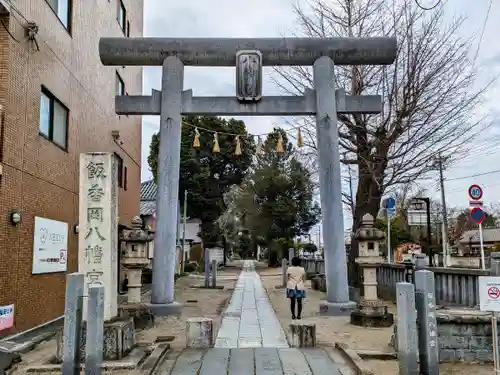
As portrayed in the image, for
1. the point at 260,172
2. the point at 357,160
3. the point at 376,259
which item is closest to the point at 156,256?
the point at 376,259

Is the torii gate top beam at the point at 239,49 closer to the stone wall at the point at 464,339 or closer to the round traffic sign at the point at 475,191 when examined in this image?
the round traffic sign at the point at 475,191

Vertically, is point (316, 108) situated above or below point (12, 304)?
above

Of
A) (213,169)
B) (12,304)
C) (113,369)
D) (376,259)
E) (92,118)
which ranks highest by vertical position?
(213,169)

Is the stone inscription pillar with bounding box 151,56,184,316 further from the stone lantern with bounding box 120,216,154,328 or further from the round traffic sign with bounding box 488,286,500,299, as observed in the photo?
the round traffic sign with bounding box 488,286,500,299

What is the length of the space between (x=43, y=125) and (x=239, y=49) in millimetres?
5704

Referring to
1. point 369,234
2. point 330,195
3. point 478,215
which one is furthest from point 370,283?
point 478,215

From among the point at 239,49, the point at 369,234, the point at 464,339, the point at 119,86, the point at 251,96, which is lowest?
the point at 464,339

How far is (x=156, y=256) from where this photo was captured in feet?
44.1

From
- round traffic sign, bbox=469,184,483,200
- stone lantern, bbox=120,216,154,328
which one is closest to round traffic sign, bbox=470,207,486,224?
round traffic sign, bbox=469,184,483,200

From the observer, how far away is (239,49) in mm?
14023

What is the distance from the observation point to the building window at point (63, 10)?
12.7 meters

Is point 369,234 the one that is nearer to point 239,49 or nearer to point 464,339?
point 464,339

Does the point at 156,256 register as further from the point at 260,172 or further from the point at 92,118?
the point at 260,172

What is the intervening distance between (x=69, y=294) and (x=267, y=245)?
38275 millimetres
